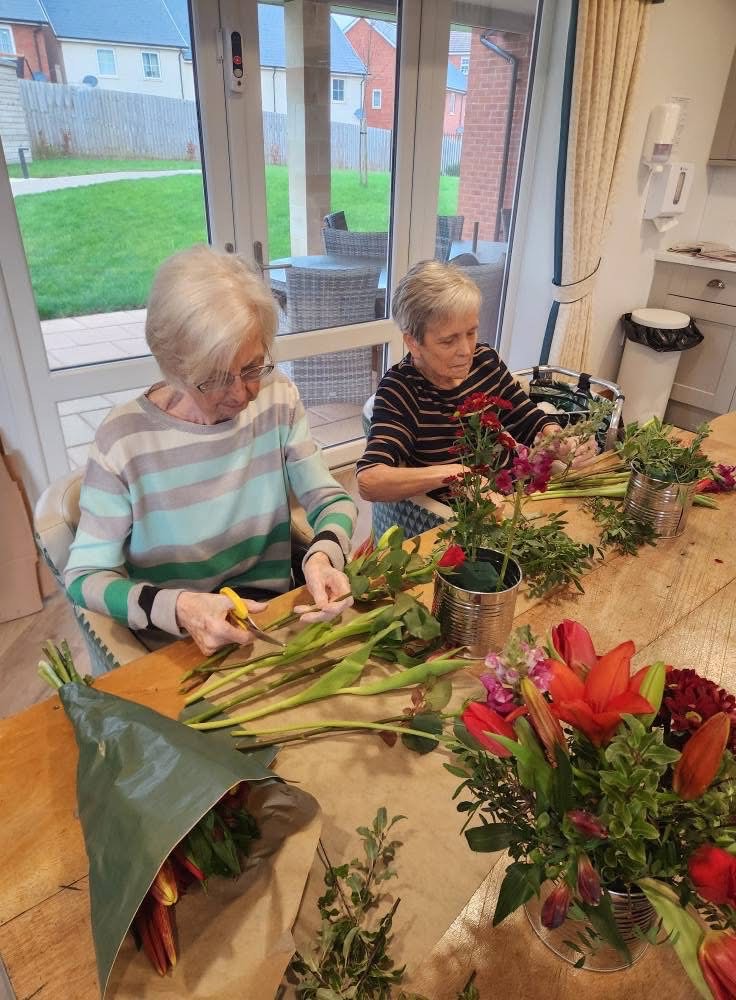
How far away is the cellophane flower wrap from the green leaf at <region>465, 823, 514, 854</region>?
21 cm

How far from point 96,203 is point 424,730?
2174mm

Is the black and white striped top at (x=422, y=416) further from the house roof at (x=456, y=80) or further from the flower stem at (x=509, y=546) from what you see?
the house roof at (x=456, y=80)

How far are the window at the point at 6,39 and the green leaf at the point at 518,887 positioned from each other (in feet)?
8.06

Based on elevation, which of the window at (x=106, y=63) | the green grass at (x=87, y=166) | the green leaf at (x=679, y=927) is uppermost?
the window at (x=106, y=63)

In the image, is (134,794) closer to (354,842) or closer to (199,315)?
(354,842)

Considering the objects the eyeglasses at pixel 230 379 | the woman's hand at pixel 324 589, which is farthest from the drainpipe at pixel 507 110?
the woman's hand at pixel 324 589

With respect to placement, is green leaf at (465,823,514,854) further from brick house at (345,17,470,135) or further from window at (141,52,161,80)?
brick house at (345,17,470,135)

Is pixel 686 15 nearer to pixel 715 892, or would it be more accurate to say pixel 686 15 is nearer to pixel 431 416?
pixel 431 416

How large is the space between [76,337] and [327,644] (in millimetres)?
1851

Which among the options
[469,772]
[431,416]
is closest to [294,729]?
[469,772]

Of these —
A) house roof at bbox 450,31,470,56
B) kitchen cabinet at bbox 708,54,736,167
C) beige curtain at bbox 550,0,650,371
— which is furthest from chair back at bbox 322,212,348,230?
kitchen cabinet at bbox 708,54,736,167

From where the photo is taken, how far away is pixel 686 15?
3275 mm

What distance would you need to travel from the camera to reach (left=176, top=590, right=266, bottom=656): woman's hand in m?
0.94

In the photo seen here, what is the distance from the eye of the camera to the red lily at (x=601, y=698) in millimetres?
500
